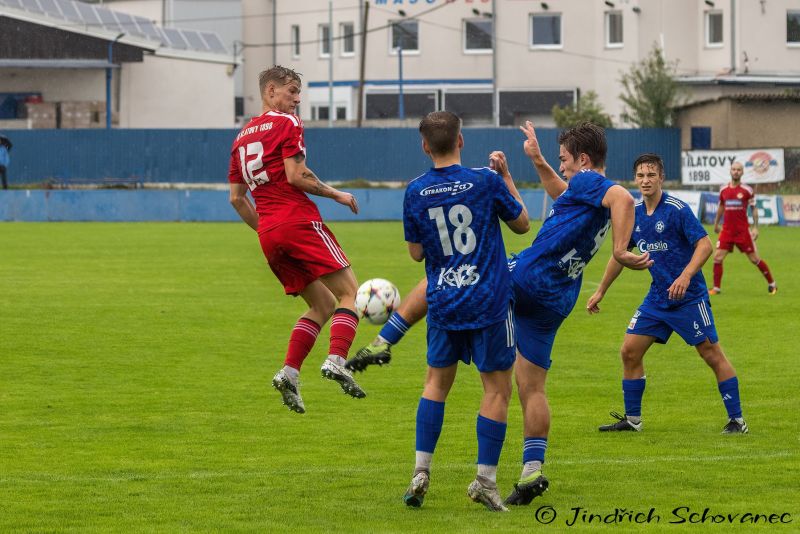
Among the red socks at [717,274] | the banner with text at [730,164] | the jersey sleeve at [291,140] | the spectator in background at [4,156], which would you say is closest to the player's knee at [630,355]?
the jersey sleeve at [291,140]

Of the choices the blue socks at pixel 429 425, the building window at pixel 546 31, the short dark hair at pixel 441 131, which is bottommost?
the blue socks at pixel 429 425

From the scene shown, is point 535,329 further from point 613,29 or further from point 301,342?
point 613,29

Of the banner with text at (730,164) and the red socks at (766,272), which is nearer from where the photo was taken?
the red socks at (766,272)

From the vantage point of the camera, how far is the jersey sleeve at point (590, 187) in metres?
7.56

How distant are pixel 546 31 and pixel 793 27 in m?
11.7

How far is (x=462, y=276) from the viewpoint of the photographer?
708 centimetres

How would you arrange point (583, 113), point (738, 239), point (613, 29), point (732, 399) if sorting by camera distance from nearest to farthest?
point (732, 399) < point (738, 239) < point (583, 113) < point (613, 29)

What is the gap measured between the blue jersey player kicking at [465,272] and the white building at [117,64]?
49.7 meters

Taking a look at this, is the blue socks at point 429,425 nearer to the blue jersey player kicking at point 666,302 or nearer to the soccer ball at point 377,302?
the soccer ball at point 377,302

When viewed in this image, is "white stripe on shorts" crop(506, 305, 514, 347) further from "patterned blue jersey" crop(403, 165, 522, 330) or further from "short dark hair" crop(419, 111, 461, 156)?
"short dark hair" crop(419, 111, 461, 156)

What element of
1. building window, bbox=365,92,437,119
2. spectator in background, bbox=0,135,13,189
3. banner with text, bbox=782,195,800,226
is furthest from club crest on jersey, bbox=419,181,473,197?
building window, bbox=365,92,437,119

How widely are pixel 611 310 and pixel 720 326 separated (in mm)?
2168

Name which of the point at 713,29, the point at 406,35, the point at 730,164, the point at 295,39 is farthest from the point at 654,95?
the point at 295,39

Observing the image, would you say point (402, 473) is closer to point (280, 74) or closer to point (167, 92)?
point (280, 74)
